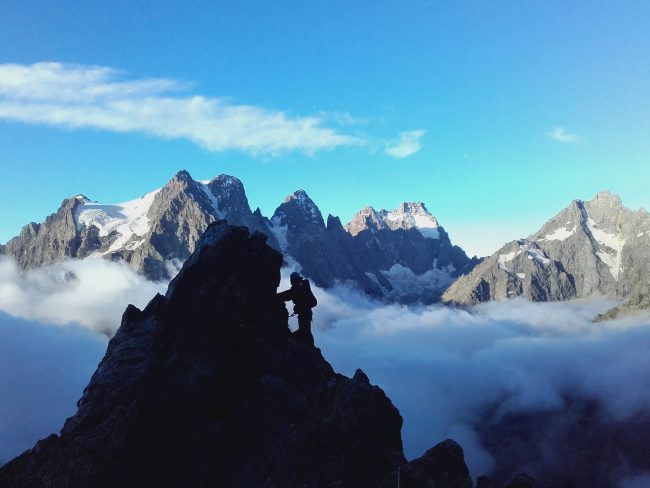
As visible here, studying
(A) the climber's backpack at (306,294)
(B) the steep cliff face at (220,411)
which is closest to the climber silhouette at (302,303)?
(A) the climber's backpack at (306,294)

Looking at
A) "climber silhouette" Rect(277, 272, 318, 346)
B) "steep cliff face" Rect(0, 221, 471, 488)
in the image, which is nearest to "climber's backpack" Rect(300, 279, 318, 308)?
"climber silhouette" Rect(277, 272, 318, 346)

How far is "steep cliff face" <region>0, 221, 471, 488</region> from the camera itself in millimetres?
25328

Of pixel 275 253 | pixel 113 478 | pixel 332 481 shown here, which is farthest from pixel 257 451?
pixel 275 253

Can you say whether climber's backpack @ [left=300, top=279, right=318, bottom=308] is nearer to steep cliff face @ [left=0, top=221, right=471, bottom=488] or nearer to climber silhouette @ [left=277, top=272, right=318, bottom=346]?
climber silhouette @ [left=277, top=272, right=318, bottom=346]

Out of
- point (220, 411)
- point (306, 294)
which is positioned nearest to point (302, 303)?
point (306, 294)

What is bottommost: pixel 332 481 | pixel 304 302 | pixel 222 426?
pixel 332 481

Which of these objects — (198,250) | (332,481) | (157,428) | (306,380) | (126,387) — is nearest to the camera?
(332,481)

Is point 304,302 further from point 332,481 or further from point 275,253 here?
point 332,481

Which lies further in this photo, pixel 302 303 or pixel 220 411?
pixel 302 303

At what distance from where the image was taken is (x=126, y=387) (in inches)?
1210

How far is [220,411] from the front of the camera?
29.9 m

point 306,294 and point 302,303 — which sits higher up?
point 306,294

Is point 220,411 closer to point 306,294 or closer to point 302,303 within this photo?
point 302,303

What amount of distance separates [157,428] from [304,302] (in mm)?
17559
